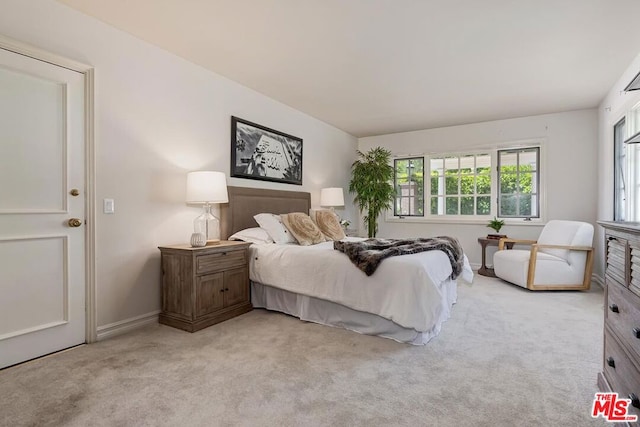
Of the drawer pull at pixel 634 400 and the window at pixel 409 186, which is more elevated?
the window at pixel 409 186

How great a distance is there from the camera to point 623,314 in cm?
155

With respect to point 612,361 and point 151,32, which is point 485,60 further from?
point 151,32

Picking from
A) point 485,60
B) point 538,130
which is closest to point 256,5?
point 485,60

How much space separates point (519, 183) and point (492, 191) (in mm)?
405

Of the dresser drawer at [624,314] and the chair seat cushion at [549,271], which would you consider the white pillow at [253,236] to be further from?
the chair seat cushion at [549,271]

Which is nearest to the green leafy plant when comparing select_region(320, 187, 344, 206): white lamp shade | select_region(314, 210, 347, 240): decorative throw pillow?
select_region(320, 187, 344, 206): white lamp shade

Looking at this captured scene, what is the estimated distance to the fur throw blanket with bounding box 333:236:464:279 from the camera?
2672mm

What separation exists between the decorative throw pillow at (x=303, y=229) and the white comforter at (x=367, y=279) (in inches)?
17.9

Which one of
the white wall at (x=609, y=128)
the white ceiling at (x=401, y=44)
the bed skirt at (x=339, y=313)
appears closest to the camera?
the white ceiling at (x=401, y=44)

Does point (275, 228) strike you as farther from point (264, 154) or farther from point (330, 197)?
point (330, 197)

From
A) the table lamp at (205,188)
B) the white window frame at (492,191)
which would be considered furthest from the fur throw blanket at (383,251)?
the white window frame at (492,191)

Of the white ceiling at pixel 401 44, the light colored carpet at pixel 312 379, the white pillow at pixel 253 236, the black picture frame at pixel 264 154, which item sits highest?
the white ceiling at pixel 401 44

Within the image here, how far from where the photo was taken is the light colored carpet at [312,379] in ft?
5.35

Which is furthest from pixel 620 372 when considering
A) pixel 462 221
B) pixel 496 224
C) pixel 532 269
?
pixel 462 221
